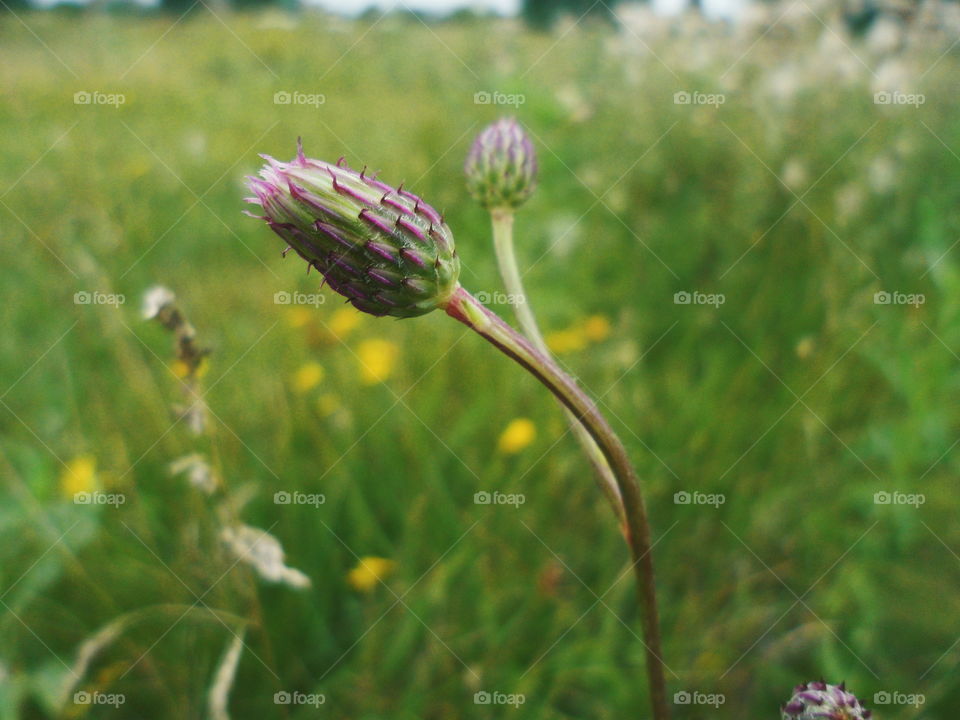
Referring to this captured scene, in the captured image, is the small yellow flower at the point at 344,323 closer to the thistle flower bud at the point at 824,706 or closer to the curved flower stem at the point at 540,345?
the curved flower stem at the point at 540,345

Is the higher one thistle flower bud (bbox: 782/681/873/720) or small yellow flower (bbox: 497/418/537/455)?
small yellow flower (bbox: 497/418/537/455)

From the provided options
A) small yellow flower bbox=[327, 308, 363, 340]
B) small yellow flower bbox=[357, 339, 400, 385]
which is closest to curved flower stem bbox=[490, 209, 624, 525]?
small yellow flower bbox=[357, 339, 400, 385]

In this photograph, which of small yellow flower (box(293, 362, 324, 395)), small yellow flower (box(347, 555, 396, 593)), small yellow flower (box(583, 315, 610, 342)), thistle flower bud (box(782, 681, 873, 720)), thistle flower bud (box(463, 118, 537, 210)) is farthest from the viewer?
small yellow flower (box(583, 315, 610, 342))

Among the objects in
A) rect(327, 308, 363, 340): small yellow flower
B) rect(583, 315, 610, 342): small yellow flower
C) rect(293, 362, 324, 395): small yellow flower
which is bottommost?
rect(293, 362, 324, 395): small yellow flower

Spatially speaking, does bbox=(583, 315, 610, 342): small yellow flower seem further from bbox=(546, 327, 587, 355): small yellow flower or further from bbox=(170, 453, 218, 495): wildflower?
Result: bbox=(170, 453, 218, 495): wildflower

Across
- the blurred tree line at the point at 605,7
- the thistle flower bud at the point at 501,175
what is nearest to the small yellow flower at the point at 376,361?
the thistle flower bud at the point at 501,175

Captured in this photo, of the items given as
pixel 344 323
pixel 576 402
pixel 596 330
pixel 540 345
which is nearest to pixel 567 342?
pixel 596 330
